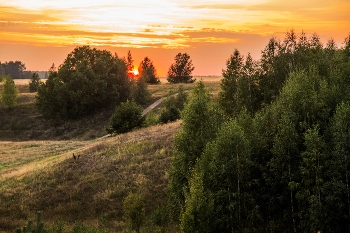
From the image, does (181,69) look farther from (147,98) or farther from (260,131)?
(260,131)

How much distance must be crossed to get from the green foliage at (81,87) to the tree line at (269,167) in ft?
257

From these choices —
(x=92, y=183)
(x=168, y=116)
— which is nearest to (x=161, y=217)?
(x=92, y=183)

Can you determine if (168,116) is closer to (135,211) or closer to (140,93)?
(140,93)

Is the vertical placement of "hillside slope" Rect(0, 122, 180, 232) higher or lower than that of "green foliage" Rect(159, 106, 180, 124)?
lower

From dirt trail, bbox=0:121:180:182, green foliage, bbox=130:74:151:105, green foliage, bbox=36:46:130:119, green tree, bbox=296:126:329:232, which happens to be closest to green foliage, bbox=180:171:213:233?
green tree, bbox=296:126:329:232

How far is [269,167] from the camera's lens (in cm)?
3472

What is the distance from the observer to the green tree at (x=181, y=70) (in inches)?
6353

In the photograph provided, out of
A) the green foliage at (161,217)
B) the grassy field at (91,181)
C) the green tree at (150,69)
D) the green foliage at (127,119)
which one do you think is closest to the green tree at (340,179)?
the grassy field at (91,181)

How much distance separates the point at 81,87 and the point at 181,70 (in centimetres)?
5737

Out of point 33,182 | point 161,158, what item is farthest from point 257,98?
point 33,182

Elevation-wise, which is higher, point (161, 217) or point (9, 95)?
point (9, 95)

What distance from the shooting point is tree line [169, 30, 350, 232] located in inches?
1168

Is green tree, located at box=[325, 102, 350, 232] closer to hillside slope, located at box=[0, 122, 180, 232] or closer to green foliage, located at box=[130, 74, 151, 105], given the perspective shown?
hillside slope, located at box=[0, 122, 180, 232]

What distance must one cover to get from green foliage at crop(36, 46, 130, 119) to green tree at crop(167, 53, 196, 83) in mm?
40355
